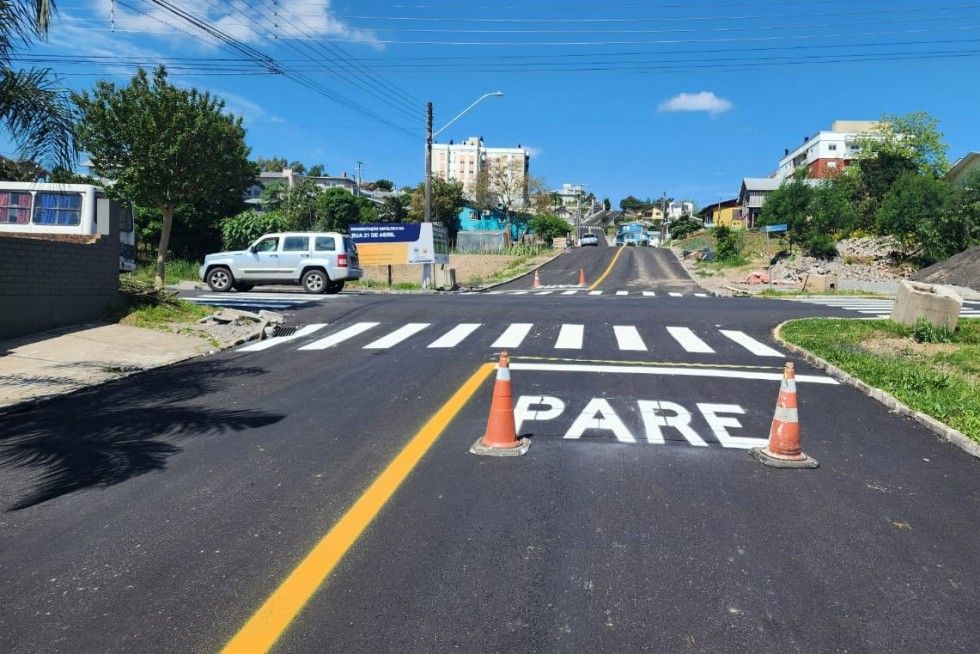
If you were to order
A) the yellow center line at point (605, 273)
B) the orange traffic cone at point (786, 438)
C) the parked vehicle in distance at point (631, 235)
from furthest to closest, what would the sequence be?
the parked vehicle in distance at point (631, 235) → the yellow center line at point (605, 273) → the orange traffic cone at point (786, 438)

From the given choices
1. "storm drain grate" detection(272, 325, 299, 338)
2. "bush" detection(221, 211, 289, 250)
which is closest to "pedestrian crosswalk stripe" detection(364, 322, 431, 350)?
"storm drain grate" detection(272, 325, 299, 338)

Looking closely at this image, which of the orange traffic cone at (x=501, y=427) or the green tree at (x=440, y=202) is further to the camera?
the green tree at (x=440, y=202)

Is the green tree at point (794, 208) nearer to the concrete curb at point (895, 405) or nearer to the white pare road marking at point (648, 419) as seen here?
the concrete curb at point (895, 405)

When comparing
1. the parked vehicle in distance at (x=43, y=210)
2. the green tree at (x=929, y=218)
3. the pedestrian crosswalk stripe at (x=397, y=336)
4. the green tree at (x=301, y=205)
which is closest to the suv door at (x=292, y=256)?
the parked vehicle in distance at (x=43, y=210)

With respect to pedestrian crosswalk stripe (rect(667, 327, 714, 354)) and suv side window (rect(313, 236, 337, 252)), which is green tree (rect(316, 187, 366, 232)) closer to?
suv side window (rect(313, 236, 337, 252))

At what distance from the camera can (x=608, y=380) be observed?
9305mm

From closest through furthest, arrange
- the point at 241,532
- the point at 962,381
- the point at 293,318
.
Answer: the point at 241,532 → the point at 962,381 → the point at 293,318

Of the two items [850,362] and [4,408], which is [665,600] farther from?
[850,362]

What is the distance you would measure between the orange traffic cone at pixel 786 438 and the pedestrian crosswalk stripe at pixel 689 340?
19.3 feet

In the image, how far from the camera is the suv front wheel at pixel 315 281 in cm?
2284

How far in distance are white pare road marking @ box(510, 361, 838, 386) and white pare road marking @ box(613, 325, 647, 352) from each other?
173 cm

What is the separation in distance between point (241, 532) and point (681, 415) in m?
4.76

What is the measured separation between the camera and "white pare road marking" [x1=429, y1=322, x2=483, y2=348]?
493 inches

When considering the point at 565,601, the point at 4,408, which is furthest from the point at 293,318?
the point at 565,601
